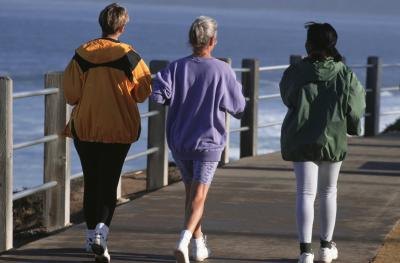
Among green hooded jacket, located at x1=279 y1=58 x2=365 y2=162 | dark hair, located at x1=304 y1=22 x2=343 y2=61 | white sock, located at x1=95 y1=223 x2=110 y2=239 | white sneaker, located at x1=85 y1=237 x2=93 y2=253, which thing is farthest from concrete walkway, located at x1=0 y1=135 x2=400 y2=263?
dark hair, located at x1=304 y1=22 x2=343 y2=61

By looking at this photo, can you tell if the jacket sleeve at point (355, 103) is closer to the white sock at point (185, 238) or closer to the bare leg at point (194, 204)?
the bare leg at point (194, 204)

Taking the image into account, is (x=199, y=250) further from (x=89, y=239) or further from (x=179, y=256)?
(x=89, y=239)

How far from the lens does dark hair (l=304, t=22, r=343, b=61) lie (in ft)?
28.9

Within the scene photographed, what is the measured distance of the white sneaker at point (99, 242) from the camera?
9.01m

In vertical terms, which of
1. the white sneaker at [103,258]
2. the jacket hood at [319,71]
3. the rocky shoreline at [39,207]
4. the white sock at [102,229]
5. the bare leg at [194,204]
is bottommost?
the rocky shoreline at [39,207]

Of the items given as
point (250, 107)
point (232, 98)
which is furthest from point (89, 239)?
point (250, 107)

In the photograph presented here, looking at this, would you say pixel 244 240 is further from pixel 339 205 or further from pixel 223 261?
pixel 339 205

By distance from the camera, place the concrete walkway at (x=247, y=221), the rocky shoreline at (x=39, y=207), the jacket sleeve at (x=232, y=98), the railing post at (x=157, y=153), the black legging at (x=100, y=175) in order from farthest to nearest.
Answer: the railing post at (x=157, y=153) < the rocky shoreline at (x=39, y=207) < the concrete walkway at (x=247, y=221) < the black legging at (x=100, y=175) < the jacket sleeve at (x=232, y=98)

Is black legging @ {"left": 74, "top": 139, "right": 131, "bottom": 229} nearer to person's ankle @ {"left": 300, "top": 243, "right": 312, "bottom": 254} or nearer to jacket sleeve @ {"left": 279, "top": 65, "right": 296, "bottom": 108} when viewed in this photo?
jacket sleeve @ {"left": 279, "top": 65, "right": 296, "bottom": 108}

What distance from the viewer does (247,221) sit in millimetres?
11078

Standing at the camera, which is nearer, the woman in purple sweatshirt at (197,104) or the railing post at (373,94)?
the woman in purple sweatshirt at (197,104)

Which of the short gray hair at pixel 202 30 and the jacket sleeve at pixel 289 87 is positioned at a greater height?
the short gray hair at pixel 202 30

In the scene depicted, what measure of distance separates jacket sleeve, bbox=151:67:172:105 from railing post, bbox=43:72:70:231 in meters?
2.19

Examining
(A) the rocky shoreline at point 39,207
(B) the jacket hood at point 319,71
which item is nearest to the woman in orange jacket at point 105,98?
(B) the jacket hood at point 319,71
